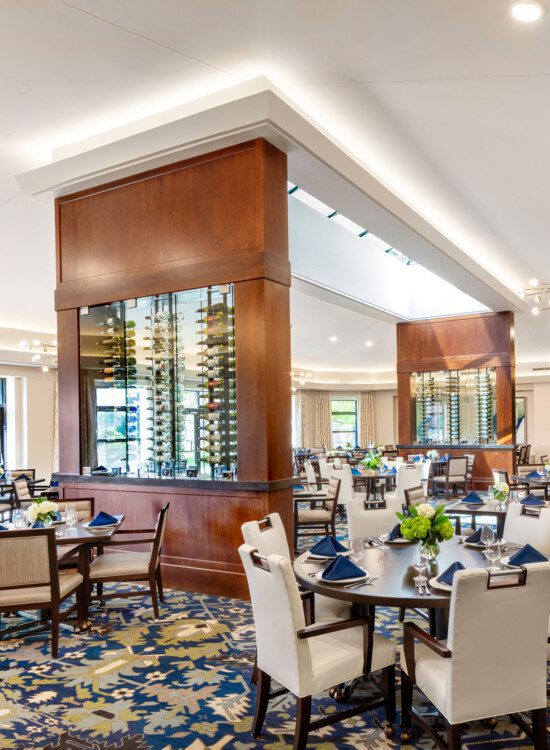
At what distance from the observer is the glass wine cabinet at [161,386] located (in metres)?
5.34

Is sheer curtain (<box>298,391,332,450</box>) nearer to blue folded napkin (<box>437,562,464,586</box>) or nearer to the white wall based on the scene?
the white wall

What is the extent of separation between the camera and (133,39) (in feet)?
14.3

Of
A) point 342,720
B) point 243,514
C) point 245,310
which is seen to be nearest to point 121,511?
point 243,514

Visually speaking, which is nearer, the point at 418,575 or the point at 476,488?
the point at 418,575

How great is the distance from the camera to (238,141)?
5.06m

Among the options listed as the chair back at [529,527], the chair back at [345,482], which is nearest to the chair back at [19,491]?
the chair back at [345,482]

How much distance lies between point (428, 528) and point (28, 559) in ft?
8.32

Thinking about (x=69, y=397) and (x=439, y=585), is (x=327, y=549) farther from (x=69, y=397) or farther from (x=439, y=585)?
(x=69, y=397)

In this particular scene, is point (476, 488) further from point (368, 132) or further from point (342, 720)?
point (342, 720)

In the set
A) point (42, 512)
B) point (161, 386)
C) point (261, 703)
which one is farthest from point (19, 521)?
point (261, 703)

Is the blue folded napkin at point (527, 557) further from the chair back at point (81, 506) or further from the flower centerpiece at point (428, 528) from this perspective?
the chair back at point (81, 506)

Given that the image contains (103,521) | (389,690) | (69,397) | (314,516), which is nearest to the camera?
(389,690)

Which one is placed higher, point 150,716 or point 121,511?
point 121,511

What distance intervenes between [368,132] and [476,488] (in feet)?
28.1
